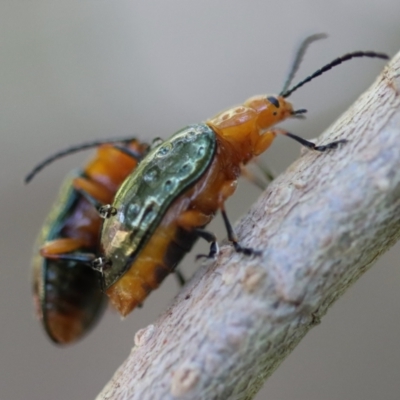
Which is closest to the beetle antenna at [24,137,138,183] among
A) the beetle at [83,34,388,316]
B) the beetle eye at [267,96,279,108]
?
the beetle at [83,34,388,316]

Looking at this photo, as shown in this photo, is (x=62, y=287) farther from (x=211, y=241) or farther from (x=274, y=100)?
(x=274, y=100)

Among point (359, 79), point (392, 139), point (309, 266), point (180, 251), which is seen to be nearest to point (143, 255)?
point (180, 251)

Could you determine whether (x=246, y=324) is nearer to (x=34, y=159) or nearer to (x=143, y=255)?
(x=143, y=255)

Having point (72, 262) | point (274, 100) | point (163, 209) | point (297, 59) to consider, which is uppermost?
point (297, 59)

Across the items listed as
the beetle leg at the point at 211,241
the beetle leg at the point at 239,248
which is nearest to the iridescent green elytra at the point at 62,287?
the beetle leg at the point at 211,241

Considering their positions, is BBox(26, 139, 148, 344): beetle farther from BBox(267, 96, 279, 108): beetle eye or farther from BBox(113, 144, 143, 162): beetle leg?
BBox(267, 96, 279, 108): beetle eye

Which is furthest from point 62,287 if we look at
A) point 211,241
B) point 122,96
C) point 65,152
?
point 122,96
